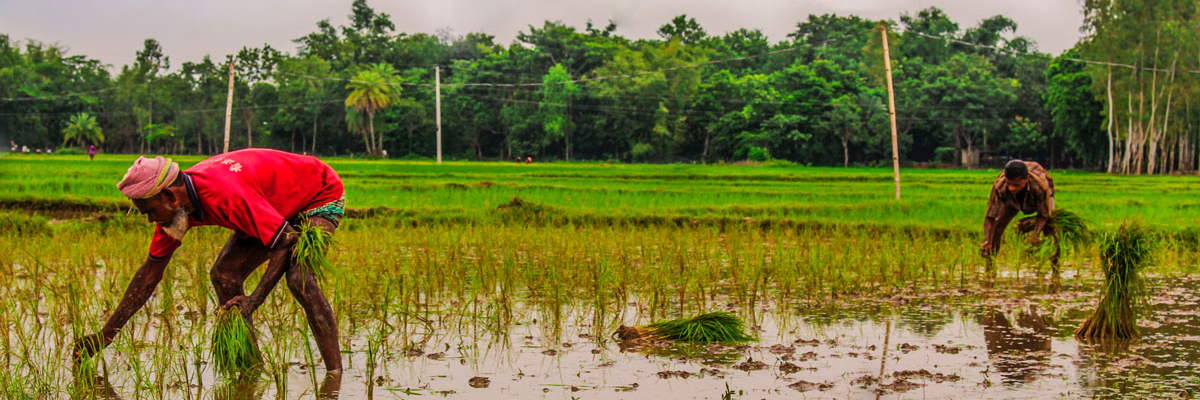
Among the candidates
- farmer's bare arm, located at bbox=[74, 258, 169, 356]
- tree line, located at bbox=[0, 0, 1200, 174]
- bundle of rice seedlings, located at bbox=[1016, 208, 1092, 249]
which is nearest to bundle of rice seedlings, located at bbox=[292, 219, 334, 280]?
farmer's bare arm, located at bbox=[74, 258, 169, 356]

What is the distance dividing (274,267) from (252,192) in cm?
31

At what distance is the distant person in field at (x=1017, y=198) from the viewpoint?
291 inches

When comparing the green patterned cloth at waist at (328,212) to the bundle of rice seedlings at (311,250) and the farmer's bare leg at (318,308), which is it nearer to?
the farmer's bare leg at (318,308)

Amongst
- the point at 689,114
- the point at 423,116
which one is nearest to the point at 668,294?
the point at 689,114

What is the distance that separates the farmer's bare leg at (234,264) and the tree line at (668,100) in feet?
123

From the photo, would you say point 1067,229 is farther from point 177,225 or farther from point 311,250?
point 177,225

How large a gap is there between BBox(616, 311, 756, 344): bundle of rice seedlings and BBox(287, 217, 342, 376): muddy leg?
4.73ft

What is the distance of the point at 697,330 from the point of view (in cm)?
498

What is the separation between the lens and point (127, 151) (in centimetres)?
6200

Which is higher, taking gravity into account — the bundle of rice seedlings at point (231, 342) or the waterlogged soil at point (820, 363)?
the bundle of rice seedlings at point (231, 342)

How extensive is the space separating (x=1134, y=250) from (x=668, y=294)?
106 inches

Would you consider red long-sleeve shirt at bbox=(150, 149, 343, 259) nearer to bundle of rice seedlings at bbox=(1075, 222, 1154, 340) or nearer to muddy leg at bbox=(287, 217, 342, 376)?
muddy leg at bbox=(287, 217, 342, 376)

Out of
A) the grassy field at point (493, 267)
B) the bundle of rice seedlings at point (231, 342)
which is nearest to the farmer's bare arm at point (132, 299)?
the grassy field at point (493, 267)

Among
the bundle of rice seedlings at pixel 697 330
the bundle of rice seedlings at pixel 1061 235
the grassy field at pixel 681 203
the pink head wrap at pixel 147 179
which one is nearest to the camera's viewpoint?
the pink head wrap at pixel 147 179
